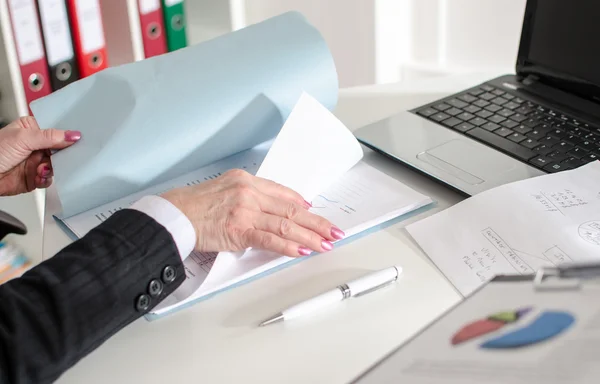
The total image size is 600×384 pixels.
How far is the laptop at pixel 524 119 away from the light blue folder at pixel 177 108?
0.45 feet

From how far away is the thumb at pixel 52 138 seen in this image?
88 centimetres

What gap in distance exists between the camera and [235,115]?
3.08 feet

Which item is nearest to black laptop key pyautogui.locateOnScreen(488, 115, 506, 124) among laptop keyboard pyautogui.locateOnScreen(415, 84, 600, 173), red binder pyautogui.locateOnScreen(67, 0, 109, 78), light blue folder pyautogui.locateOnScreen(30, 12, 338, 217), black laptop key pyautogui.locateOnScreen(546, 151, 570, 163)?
laptop keyboard pyautogui.locateOnScreen(415, 84, 600, 173)

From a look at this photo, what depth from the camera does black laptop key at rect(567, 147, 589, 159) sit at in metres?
0.90

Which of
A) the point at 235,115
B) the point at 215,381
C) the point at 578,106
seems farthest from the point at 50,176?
the point at 578,106

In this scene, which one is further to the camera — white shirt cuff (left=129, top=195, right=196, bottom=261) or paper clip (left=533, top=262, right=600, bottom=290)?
white shirt cuff (left=129, top=195, right=196, bottom=261)

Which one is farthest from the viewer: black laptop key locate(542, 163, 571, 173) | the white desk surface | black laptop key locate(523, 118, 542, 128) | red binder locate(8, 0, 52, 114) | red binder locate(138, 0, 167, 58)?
red binder locate(138, 0, 167, 58)

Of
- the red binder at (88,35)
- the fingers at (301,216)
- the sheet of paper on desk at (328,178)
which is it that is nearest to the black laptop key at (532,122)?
the sheet of paper on desk at (328,178)

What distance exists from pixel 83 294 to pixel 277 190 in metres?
0.26

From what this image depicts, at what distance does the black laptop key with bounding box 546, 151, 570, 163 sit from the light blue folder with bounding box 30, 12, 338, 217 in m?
0.31

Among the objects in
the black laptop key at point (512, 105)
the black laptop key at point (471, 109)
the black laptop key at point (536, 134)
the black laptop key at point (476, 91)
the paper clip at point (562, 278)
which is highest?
the paper clip at point (562, 278)

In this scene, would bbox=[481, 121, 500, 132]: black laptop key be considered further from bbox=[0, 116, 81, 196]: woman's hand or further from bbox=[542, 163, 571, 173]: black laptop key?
bbox=[0, 116, 81, 196]: woman's hand

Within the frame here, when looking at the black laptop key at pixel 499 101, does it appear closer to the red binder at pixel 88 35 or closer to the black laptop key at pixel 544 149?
the black laptop key at pixel 544 149

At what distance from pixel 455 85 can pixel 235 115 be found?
0.44 m
